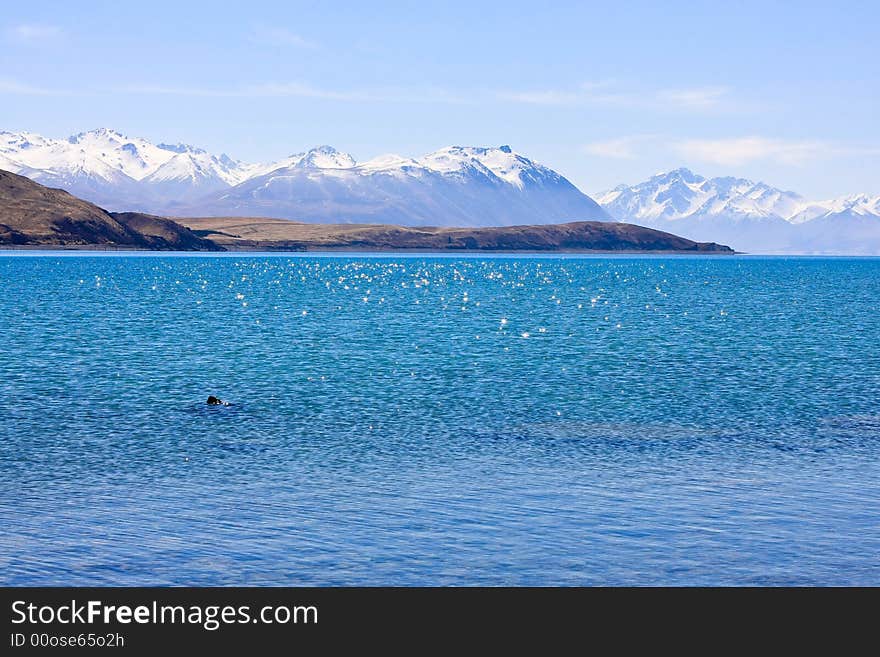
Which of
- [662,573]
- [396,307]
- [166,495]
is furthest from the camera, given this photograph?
[396,307]

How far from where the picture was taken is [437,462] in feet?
119

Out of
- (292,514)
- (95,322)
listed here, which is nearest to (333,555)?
(292,514)

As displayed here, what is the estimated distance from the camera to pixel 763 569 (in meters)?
24.6

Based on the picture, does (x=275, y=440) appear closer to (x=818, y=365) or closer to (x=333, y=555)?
(x=333, y=555)

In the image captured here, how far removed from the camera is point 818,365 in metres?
68.1

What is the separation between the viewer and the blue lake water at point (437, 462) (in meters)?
25.2

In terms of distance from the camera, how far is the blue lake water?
2523cm
